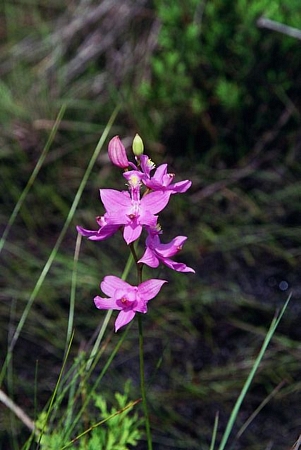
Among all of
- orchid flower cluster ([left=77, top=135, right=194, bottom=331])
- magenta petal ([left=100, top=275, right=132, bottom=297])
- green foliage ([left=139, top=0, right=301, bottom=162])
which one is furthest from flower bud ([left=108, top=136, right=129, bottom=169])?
green foliage ([left=139, top=0, right=301, bottom=162])

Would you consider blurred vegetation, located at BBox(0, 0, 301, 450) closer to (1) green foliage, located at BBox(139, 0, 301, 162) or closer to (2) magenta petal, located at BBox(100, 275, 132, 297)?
(1) green foliage, located at BBox(139, 0, 301, 162)

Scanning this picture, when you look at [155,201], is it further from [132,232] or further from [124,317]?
[124,317]

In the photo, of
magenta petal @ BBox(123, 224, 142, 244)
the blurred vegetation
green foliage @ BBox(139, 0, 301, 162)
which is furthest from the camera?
green foliage @ BBox(139, 0, 301, 162)

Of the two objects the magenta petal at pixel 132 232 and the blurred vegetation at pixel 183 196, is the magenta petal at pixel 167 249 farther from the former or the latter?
the blurred vegetation at pixel 183 196

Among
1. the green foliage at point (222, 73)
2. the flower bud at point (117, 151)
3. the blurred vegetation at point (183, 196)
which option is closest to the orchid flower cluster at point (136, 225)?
the flower bud at point (117, 151)

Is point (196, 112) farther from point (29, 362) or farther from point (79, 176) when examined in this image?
point (29, 362)

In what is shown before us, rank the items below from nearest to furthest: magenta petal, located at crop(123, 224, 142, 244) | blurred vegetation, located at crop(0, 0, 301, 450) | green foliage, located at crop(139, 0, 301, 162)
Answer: magenta petal, located at crop(123, 224, 142, 244) → blurred vegetation, located at crop(0, 0, 301, 450) → green foliage, located at crop(139, 0, 301, 162)
